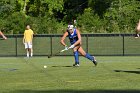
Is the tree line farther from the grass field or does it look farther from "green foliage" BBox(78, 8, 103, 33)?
the grass field

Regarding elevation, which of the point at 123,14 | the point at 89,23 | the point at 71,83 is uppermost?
the point at 123,14

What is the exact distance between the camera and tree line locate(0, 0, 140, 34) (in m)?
46.8

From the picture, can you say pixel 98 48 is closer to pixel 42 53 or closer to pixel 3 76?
pixel 42 53

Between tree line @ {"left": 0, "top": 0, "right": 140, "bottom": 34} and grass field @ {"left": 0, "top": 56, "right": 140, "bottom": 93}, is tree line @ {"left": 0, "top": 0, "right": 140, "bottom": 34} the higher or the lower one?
the higher one

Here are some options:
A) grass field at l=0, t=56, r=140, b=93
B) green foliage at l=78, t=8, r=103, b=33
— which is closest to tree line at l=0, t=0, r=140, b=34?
green foliage at l=78, t=8, r=103, b=33

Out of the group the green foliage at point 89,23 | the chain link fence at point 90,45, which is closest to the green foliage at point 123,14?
the green foliage at point 89,23

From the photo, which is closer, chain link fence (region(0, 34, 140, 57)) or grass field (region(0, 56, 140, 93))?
grass field (region(0, 56, 140, 93))

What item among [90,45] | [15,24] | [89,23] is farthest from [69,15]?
[90,45]

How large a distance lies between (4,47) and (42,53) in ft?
10.2

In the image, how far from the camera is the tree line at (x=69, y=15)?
154 feet

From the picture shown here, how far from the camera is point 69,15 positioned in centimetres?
6116

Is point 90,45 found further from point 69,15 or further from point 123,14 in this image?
point 69,15

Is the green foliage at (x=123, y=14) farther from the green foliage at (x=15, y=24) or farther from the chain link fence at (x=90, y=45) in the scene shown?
the chain link fence at (x=90, y=45)

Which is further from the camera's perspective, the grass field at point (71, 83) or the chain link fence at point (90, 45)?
the chain link fence at point (90, 45)
